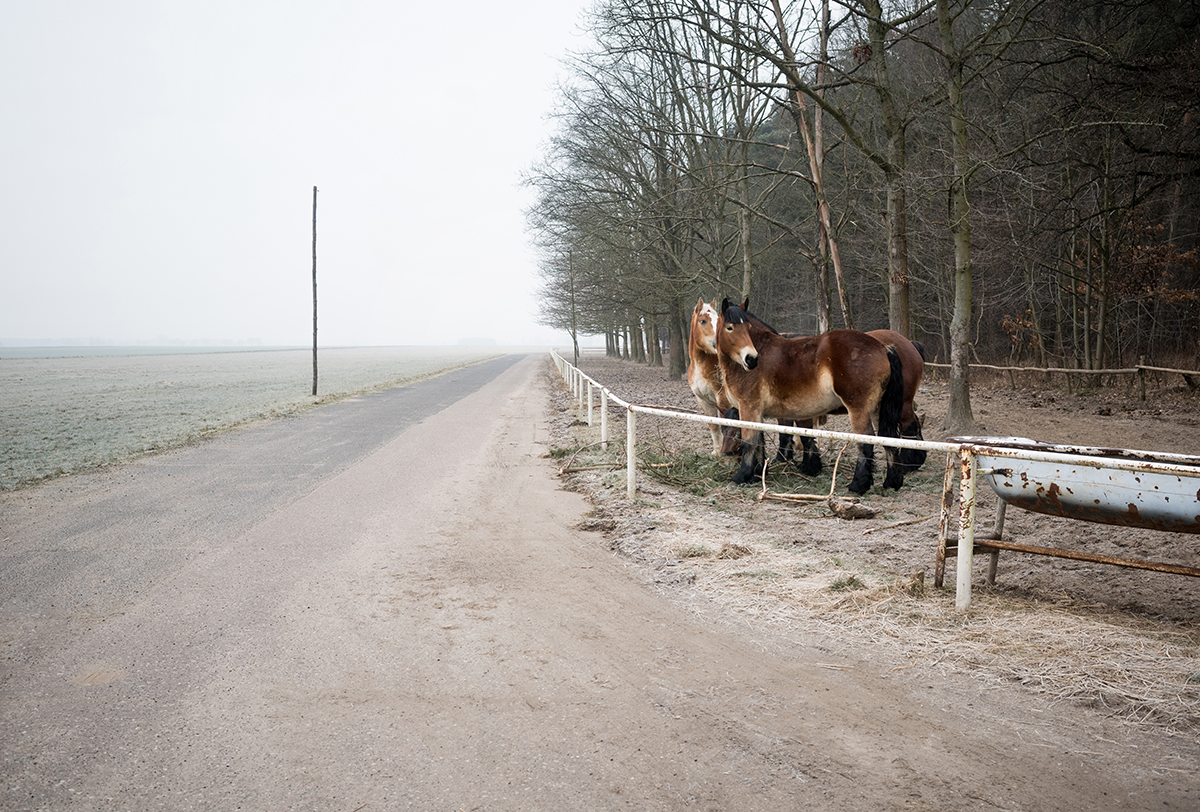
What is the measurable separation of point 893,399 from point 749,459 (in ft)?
5.48

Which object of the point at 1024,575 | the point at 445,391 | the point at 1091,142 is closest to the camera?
the point at 1024,575

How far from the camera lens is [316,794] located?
99.5 inches

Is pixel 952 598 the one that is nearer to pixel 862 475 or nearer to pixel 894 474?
pixel 862 475

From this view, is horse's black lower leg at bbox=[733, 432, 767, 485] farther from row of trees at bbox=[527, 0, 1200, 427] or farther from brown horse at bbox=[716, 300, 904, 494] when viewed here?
row of trees at bbox=[527, 0, 1200, 427]

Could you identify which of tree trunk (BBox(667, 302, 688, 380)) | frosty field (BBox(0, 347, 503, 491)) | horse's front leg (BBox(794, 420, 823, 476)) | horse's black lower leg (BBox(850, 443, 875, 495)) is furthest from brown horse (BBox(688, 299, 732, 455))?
tree trunk (BBox(667, 302, 688, 380))

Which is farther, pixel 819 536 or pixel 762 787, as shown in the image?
pixel 819 536

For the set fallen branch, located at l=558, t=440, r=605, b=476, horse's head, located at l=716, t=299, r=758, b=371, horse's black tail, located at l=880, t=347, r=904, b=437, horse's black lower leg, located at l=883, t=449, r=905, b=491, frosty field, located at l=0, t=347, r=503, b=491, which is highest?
horse's head, located at l=716, t=299, r=758, b=371

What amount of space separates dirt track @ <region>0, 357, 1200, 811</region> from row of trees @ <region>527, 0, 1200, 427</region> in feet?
26.7

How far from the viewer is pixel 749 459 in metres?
7.98

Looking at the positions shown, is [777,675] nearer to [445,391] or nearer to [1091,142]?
[1091,142]

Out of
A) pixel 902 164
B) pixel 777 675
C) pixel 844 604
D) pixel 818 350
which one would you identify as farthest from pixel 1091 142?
pixel 777 675

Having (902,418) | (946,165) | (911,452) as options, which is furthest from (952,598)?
(946,165)

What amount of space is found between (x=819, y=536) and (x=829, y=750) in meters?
3.34

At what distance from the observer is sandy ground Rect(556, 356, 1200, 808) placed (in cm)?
304
